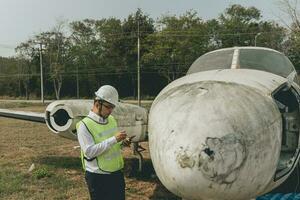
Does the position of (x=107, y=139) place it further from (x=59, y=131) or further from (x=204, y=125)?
(x=59, y=131)

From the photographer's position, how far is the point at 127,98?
2323 inches

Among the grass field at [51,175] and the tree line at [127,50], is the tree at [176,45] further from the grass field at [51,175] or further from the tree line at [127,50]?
the grass field at [51,175]

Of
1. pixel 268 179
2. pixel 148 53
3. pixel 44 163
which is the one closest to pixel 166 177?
pixel 268 179

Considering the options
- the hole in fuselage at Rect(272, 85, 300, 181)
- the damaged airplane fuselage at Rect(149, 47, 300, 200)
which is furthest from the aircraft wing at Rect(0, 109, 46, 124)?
the hole in fuselage at Rect(272, 85, 300, 181)

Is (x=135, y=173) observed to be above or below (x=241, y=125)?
below

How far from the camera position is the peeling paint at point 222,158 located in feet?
13.1

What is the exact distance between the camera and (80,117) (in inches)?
349

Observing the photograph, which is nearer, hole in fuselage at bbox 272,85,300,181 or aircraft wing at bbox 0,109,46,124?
hole in fuselage at bbox 272,85,300,181

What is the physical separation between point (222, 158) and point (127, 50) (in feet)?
187

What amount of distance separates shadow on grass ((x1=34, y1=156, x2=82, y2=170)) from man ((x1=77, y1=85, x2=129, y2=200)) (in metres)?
5.55

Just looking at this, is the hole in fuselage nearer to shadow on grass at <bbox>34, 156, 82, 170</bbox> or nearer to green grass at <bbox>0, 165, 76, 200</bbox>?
green grass at <bbox>0, 165, 76, 200</bbox>

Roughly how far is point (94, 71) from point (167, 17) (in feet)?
44.6

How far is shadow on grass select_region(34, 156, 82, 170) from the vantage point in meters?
Result: 11.2

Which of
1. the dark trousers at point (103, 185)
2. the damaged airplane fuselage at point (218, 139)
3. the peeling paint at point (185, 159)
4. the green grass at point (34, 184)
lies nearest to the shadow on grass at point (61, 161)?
the green grass at point (34, 184)
